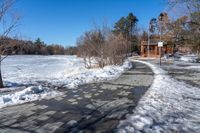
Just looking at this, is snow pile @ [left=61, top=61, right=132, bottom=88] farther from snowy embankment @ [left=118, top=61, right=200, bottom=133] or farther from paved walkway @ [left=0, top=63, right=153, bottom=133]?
snowy embankment @ [left=118, top=61, right=200, bottom=133]

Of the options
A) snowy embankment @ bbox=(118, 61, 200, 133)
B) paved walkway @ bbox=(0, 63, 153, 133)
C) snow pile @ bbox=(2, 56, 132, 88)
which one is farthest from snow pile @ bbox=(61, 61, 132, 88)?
snowy embankment @ bbox=(118, 61, 200, 133)

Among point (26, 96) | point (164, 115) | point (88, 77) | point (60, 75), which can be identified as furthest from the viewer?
point (60, 75)

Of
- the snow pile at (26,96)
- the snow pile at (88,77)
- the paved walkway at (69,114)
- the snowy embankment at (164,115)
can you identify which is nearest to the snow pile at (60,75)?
the snow pile at (88,77)

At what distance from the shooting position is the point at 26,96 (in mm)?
9094

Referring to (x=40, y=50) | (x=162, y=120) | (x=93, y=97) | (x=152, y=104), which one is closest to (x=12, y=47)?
(x=93, y=97)

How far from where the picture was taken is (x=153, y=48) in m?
63.2

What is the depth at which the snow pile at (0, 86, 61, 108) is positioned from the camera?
8.30m

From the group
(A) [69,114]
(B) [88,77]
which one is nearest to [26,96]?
(A) [69,114]

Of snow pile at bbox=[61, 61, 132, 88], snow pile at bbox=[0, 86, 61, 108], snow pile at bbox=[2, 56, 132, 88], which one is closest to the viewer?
snow pile at bbox=[0, 86, 61, 108]

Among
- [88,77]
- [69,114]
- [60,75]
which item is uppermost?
[69,114]

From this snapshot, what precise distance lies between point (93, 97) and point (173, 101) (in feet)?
9.33

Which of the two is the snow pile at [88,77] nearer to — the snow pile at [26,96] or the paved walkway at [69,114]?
the snow pile at [26,96]

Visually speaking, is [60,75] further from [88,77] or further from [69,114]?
[69,114]

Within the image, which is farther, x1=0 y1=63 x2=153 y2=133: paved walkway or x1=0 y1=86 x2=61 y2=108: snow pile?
x1=0 y1=86 x2=61 y2=108: snow pile
